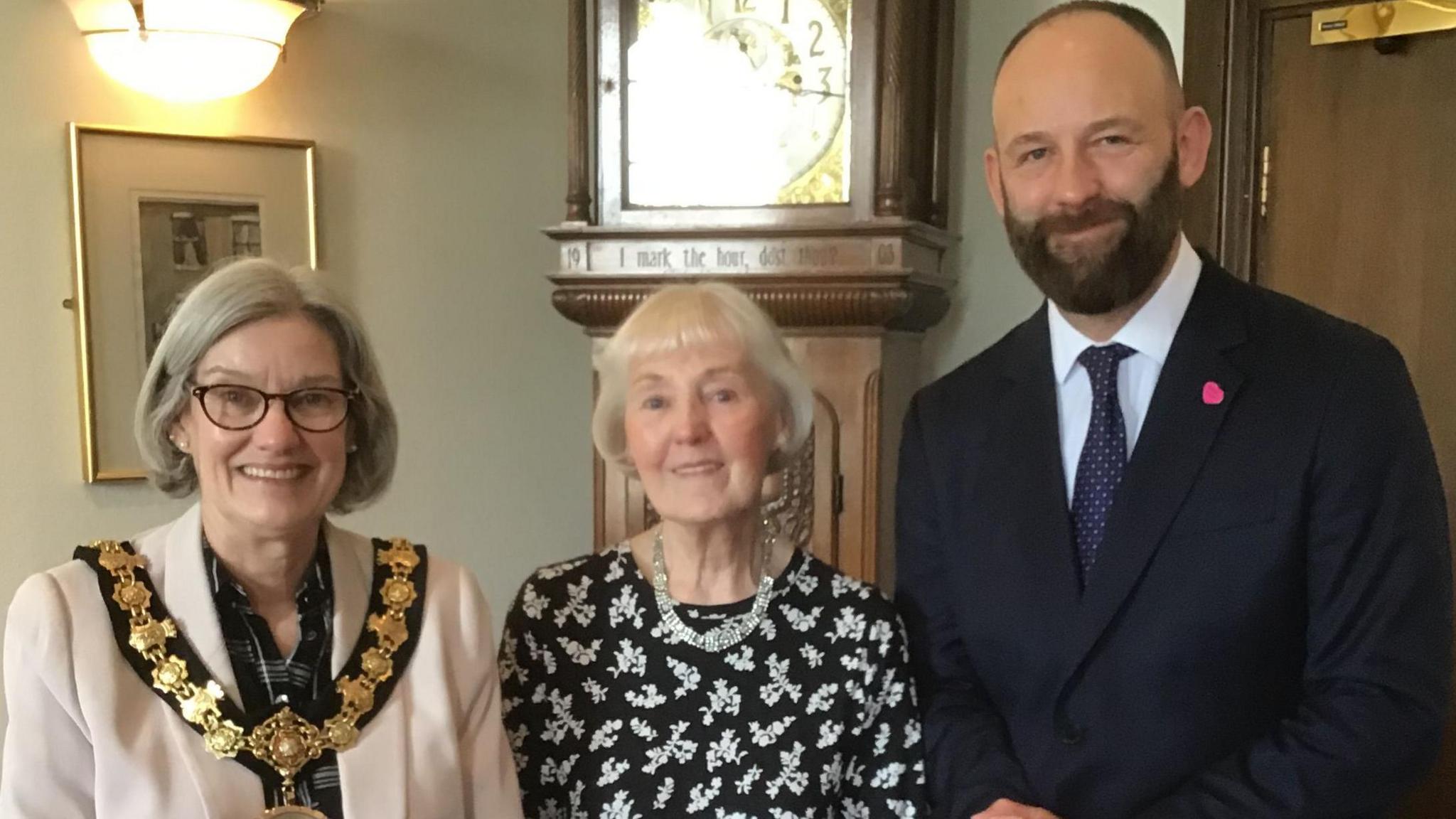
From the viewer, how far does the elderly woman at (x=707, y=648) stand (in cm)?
150

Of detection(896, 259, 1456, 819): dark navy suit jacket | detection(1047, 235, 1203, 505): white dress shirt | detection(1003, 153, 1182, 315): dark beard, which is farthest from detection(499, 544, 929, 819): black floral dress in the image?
detection(1003, 153, 1182, 315): dark beard

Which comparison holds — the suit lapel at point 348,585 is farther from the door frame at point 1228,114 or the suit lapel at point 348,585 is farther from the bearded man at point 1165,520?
the door frame at point 1228,114

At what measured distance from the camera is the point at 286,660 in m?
1.36

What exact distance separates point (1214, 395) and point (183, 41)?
1.73m

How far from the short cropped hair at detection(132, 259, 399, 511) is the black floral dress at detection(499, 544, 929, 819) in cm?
27

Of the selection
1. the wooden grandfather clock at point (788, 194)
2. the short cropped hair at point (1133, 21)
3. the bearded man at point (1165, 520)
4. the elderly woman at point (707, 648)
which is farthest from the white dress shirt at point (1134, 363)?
the wooden grandfather clock at point (788, 194)

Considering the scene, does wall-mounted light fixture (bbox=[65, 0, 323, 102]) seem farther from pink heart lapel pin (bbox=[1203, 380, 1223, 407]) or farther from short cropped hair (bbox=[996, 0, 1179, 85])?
pink heart lapel pin (bbox=[1203, 380, 1223, 407])

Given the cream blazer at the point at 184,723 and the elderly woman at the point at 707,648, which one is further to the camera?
the elderly woman at the point at 707,648

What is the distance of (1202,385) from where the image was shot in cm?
136

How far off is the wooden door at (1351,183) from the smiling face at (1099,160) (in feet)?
2.52

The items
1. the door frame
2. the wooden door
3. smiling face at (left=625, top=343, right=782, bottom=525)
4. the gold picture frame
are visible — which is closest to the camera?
smiling face at (left=625, top=343, right=782, bottom=525)

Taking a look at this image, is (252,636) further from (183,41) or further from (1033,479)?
(183,41)

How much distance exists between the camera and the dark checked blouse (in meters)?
1.31

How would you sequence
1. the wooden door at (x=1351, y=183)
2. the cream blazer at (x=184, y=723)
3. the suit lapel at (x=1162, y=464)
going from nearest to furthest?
the cream blazer at (x=184, y=723) → the suit lapel at (x=1162, y=464) → the wooden door at (x=1351, y=183)
